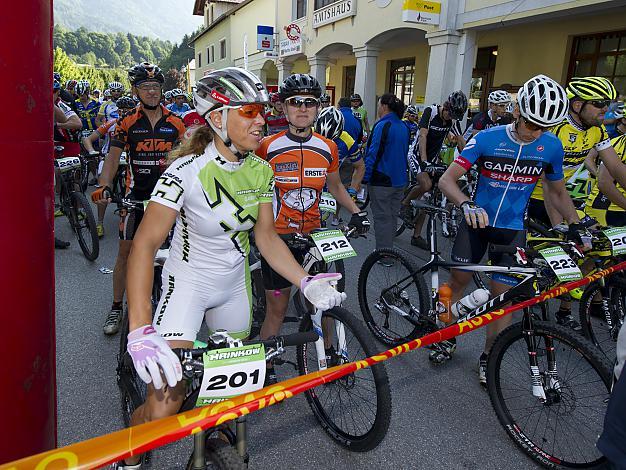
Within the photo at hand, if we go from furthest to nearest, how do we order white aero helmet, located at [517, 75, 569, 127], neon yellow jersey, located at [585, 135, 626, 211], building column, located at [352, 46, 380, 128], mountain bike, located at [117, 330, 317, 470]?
building column, located at [352, 46, 380, 128] < neon yellow jersey, located at [585, 135, 626, 211] < white aero helmet, located at [517, 75, 569, 127] < mountain bike, located at [117, 330, 317, 470]

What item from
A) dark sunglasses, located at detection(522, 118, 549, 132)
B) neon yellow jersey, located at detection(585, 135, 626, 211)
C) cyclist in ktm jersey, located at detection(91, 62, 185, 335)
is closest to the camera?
dark sunglasses, located at detection(522, 118, 549, 132)

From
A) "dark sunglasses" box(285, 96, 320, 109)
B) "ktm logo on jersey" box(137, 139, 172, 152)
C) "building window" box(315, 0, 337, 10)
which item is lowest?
"ktm logo on jersey" box(137, 139, 172, 152)

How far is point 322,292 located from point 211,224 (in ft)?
2.13

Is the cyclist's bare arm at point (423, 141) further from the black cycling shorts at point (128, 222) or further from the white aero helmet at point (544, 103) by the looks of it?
the black cycling shorts at point (128, 222)

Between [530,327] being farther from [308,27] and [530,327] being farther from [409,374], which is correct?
[308,27]

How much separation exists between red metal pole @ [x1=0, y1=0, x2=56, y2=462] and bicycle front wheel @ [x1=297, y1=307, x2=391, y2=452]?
4.76ft

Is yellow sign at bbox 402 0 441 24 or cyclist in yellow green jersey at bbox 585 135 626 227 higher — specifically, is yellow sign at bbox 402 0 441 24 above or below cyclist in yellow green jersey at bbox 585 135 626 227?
above

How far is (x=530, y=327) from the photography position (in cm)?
267

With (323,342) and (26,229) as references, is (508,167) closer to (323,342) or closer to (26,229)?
(323,342)

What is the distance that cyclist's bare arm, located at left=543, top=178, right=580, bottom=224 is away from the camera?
3457mm

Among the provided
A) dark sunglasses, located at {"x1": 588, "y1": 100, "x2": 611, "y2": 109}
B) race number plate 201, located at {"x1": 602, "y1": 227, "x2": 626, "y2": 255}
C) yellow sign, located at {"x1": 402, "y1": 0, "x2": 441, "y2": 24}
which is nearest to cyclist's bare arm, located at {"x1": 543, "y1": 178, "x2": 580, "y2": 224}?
race number plate 201, located at {"x1": 602, "y1": 227, "x2": 626, "y2": 255}

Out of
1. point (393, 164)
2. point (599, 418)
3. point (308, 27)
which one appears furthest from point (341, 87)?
point (599, 418)

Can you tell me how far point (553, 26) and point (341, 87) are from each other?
13.7m

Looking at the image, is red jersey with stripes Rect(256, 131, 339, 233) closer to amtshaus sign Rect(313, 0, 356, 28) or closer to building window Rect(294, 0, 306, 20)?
amtshaus sign Rect(313, 0, 356, 28)
